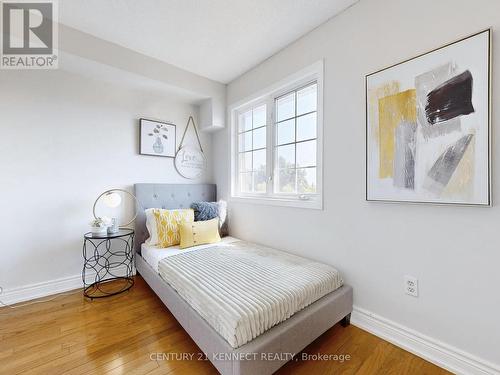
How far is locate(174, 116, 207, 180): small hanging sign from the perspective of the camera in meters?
2.96

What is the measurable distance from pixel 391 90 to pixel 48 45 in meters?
2.73

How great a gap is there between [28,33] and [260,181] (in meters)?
2.41

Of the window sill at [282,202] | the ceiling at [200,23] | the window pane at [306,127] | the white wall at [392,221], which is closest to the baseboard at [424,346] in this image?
the white wall at [392,221]

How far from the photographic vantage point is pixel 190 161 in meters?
3.07

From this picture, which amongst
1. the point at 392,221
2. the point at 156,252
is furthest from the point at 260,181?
the point at 392,221

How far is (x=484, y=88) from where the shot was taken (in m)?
1.13

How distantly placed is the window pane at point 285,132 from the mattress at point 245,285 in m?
1.14

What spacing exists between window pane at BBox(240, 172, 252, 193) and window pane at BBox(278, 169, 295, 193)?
0.52 metres

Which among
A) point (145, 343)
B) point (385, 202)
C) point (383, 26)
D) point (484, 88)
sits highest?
point (383, 26)

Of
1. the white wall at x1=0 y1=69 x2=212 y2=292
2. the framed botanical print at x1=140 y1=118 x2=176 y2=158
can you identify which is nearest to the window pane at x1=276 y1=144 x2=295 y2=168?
the framed botanical print at x1=140 y1=118 x2=176 y2=158

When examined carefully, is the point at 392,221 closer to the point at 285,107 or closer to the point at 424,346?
the point at 424,346

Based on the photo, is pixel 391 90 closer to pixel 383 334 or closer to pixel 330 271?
pixel 330 271

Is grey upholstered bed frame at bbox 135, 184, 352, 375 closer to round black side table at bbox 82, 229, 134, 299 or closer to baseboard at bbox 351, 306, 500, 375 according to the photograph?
baseboard at bbox 351, 306, 500, 375

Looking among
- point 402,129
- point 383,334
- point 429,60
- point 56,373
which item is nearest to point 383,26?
point 429,60
